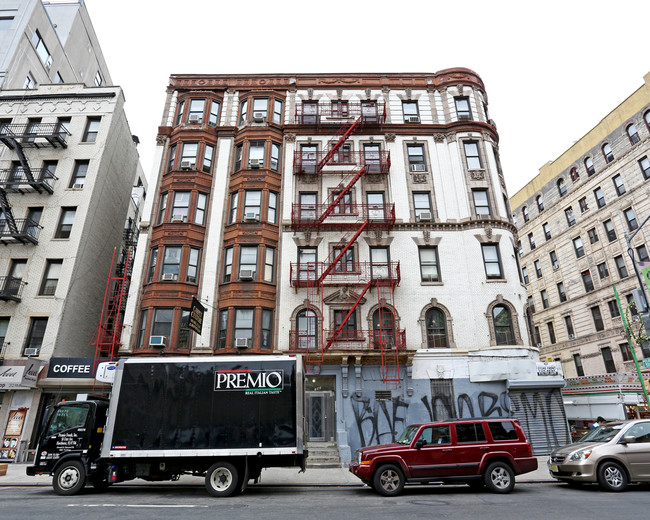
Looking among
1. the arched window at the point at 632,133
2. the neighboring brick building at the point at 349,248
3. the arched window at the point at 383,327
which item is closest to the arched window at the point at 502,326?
the neighboring brick building at the point at 349,248

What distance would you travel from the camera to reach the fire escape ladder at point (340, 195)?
22.7 m

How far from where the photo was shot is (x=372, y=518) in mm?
8125

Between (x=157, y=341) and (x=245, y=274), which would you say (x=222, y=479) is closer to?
(x=157, y=341)

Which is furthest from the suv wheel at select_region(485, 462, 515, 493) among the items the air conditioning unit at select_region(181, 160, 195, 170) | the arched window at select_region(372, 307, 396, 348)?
the air conditioning unit at select_region(181, 160, 195, 170)

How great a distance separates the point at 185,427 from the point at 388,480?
5.77 m

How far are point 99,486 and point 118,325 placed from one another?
12304mm

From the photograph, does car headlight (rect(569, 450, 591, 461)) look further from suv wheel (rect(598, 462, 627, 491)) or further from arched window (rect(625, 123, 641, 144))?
arched window (rect(625, 123, 641, 144))

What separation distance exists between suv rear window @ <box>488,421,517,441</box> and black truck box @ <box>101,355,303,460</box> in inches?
217

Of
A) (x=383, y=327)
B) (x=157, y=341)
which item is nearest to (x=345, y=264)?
(x=383, y=327)

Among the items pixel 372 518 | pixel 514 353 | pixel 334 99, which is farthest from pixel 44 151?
pixel 514 353

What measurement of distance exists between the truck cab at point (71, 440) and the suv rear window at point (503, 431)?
11.4 m

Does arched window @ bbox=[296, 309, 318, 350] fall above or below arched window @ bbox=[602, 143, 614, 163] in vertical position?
below

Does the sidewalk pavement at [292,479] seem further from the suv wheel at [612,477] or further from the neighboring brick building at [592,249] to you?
the neighboring brick building at [592,249]

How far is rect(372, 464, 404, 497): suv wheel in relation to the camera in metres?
10.8
